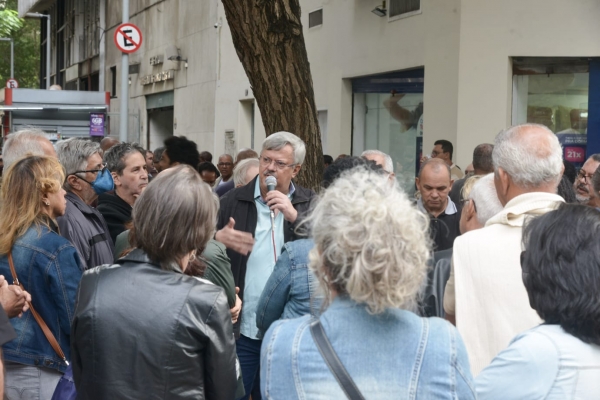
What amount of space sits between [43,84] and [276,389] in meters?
50.5

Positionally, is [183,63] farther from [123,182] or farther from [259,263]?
[259,263]

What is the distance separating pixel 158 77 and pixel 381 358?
81.0 feet

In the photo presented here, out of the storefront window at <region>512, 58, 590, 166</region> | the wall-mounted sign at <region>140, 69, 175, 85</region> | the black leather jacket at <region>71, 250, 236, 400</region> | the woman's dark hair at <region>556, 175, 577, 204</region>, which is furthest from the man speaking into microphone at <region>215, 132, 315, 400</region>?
the wall-mounted sign at <region>140, 69, 175, 85</region>

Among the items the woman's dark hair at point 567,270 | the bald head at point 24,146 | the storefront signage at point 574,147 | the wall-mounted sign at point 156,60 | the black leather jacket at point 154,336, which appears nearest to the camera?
the woman's dark hair at point 567,270

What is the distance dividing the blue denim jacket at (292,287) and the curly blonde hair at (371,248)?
63.1 inches

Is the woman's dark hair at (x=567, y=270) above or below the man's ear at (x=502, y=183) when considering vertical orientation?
below

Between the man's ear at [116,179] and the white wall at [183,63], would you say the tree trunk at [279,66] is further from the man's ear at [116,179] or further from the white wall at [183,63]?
the white wall at [183,63]

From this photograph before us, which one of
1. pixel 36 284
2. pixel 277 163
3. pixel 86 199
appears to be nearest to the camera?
pixel 36 284

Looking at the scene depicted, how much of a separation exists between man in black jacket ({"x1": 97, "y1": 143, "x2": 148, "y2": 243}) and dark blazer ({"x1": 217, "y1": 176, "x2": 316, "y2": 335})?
73 cm

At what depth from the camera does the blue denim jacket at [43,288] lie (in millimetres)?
4062

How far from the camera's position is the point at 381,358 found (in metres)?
2.39

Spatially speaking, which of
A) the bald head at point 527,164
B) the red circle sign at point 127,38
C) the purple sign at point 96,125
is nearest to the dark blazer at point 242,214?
the bald head at point 527,164

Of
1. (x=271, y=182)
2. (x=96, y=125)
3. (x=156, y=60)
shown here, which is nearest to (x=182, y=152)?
(x=271, y=182)

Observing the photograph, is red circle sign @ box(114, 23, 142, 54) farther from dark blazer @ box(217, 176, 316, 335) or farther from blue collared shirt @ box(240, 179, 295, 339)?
blue collared shirt @ box(240, 179, 295, 339)
